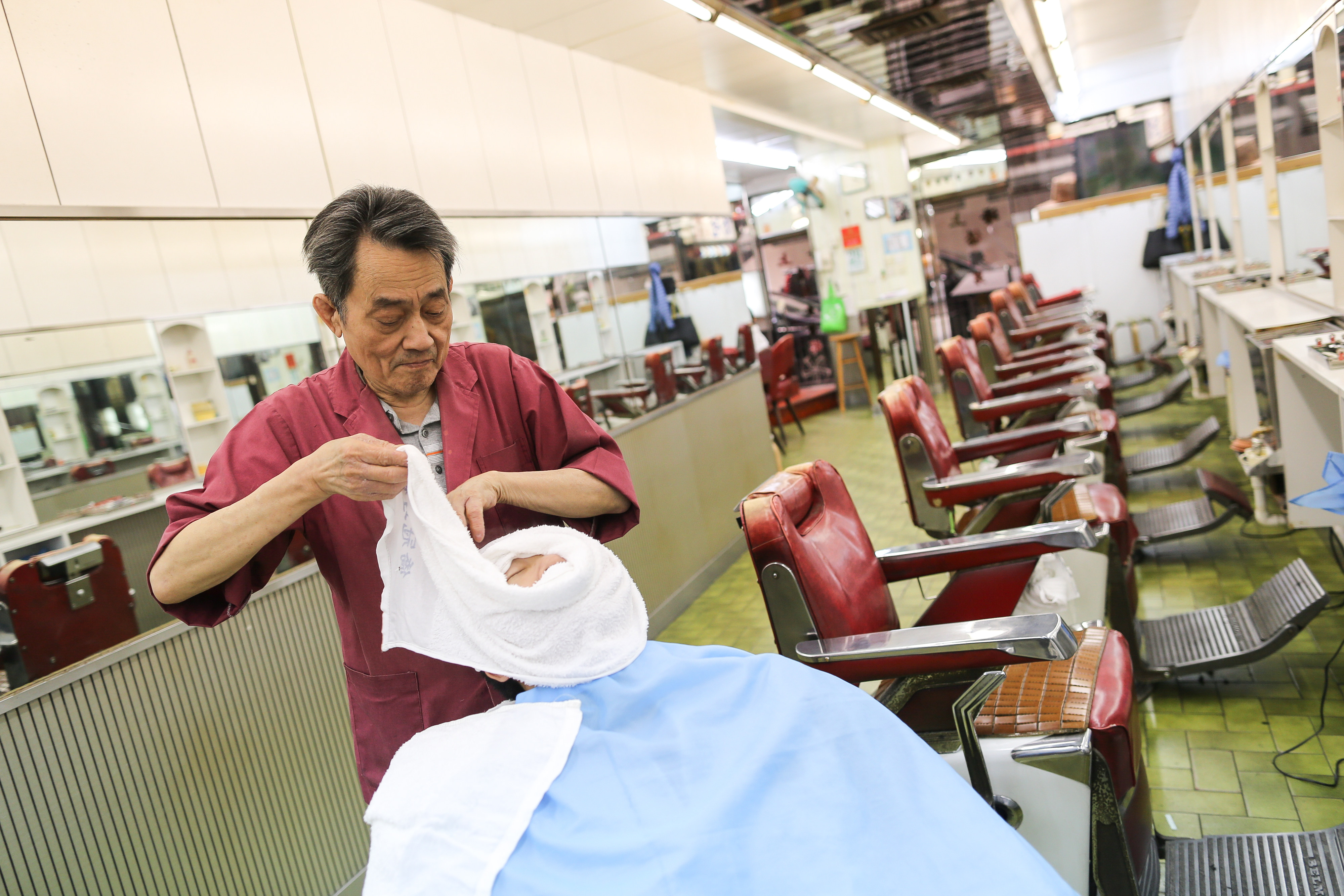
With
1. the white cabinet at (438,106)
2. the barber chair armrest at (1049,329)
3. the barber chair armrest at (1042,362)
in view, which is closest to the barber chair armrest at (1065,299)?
the barber chair armrest at (1049,329)

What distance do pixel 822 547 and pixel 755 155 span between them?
9537 mm

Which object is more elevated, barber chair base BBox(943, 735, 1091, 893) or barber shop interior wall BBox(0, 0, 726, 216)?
barber shop interior wall BBox(0, 0, 726, 216)

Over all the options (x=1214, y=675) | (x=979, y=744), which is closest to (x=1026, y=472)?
(x=1214, y=675)

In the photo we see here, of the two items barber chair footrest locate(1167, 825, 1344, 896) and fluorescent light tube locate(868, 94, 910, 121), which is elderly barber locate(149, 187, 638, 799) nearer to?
barber chair footrest locate(1167, 825, 1344, 896)

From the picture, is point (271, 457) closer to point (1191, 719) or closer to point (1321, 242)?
point (1191, 719)

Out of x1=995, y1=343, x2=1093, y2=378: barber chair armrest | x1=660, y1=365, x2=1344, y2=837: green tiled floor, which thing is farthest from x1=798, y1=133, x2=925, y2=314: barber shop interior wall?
x1=995, y1=343, x2=1093, y2=378: barber chair armrest

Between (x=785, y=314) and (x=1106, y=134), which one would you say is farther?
(x=785, y=314)

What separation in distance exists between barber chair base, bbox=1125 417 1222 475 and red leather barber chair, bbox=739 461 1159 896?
113 inches

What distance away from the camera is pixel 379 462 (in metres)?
1.17

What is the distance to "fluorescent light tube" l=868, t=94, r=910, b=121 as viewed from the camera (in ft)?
23.5

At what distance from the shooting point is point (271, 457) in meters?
1.34

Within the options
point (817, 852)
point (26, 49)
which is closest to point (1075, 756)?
point (817, 852)

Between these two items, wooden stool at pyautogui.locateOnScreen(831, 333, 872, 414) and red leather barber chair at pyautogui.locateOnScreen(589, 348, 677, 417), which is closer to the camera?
red leather barber chair at pyautogui.locateOnScreen(589, 348, 677, 417)

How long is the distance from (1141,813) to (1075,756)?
0.34 metres
